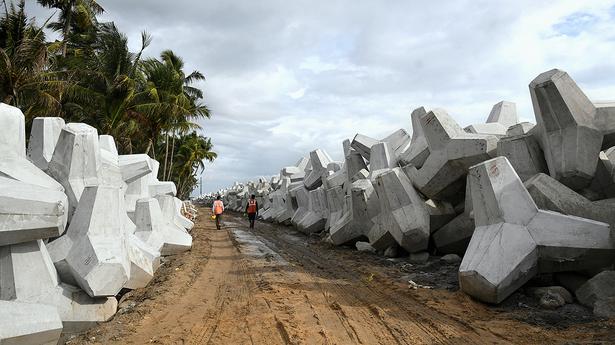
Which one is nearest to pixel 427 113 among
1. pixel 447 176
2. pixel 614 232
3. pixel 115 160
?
pixel 447 176

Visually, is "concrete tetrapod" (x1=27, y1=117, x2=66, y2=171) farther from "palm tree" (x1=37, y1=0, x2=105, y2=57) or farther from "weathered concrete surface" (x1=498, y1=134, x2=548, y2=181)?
"palm tree" (x1=37, y1=0, x2=105, y2=57)

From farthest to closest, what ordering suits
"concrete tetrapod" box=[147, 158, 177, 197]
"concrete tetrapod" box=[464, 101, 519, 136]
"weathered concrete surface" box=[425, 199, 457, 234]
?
"concrete tetrapod" box=[147, 158, 177, 197] < "concrete tetrapod" box=[464, 101, 519, 136] < "weathered concrete surface" box=[425, 199, 457, 234]

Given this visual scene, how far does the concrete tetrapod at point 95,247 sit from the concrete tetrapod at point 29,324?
24.9 inches

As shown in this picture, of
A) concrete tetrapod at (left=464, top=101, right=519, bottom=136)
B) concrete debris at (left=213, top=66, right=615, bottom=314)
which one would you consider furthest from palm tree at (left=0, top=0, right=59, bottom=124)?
concrete tetrapod at (left=464, top=101, right=519, bottom=136)

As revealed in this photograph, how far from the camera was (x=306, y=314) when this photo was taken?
554 cm

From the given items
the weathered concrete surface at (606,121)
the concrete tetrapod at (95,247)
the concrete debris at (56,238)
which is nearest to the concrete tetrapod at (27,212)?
the concrete debris at (56,238)

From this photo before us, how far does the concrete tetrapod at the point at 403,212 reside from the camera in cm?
890

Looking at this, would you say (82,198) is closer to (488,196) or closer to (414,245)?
(488,196)

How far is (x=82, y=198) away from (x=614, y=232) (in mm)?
6519

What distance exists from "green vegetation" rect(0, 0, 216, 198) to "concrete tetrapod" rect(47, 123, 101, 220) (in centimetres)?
757

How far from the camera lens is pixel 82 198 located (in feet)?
19.7

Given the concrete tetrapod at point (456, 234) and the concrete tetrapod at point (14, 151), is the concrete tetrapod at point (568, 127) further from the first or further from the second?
the concrete tetrapod at point (14, 151)

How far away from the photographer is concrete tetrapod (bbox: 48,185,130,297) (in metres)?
5.37

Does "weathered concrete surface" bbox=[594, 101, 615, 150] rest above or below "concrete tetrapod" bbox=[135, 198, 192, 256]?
above
